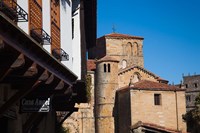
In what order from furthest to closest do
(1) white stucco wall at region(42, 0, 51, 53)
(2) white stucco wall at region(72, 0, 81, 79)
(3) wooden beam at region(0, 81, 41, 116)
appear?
(2) white stucco wall at region(72, 0, 81, 79)
(1) white stucco wall at region(42, 0, 51, 53)
(3) wooden beam at region(0, 81, 41, 116)

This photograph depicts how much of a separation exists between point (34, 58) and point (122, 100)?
45.1m

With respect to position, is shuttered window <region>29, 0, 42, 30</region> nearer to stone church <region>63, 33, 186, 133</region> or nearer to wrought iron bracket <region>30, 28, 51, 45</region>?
wrought iron bracket <region>30, 28, 51, 45</region>

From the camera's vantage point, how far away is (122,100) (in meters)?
52.7

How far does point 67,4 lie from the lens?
44.2ft

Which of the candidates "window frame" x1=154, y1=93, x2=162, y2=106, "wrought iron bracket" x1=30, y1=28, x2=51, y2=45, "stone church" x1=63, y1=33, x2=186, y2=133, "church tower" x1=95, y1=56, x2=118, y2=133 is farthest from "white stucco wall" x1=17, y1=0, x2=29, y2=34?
"church tower" x1=95, y1=56, x2=118, y2=133

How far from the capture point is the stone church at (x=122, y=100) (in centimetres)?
4916

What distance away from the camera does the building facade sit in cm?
693

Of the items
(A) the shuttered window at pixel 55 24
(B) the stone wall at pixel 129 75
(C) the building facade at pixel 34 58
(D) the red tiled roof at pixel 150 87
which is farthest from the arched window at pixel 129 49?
(A) the shuttered window at pixel 55 24

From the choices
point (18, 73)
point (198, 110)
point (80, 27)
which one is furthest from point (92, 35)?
point (198, 110)

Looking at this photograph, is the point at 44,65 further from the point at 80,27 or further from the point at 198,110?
the point at 198,110

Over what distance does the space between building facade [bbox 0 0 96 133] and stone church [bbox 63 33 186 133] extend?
96.6ft

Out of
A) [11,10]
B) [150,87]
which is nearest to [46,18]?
[11,10]

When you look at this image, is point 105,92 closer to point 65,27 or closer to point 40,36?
point 65,27

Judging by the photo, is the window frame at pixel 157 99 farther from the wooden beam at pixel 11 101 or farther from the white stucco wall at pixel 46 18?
the wooden beam at pixel 11 101
